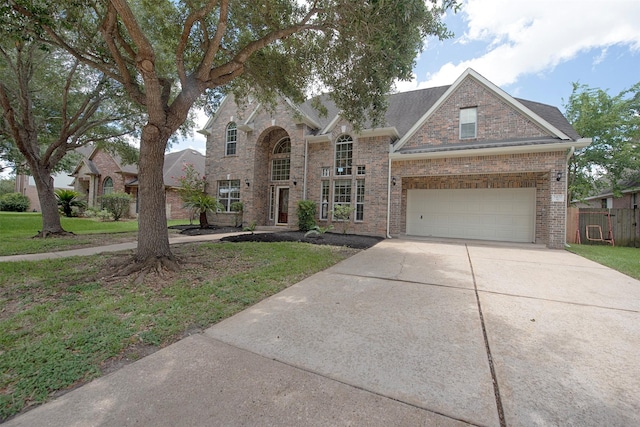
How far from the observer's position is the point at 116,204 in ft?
57.6

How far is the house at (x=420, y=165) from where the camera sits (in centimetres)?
981

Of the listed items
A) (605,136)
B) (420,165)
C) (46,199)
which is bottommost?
(46,199)

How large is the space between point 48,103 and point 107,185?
1190cm

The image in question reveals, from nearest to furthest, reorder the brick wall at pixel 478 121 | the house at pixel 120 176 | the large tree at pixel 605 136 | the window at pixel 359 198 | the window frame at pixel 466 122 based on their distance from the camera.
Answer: the brick wall at pixel 478 121
the window frame at pixel 466 122
the window at pixel 359 198
the large tree at pixel 605 136
the house at pixel 120 176

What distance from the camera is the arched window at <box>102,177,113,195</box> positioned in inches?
864

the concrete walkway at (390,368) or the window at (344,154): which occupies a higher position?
the window at (344,154)

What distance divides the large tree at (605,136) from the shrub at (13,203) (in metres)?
43.6

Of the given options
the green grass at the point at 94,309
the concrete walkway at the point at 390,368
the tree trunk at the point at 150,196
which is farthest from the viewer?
the tree trunk at the point at 150,196

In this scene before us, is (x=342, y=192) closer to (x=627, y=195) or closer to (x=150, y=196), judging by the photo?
(x=150, y=196)

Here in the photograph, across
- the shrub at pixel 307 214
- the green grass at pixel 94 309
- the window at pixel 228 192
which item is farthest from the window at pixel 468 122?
the window at pixel 228 192

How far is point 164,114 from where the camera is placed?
5266mm

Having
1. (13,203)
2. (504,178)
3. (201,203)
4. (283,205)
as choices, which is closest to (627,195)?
(504,178)

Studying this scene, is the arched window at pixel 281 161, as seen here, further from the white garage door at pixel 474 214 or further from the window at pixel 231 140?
the white garage door at pixel 474 214

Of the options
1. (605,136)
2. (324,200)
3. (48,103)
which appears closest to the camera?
(48,103)
